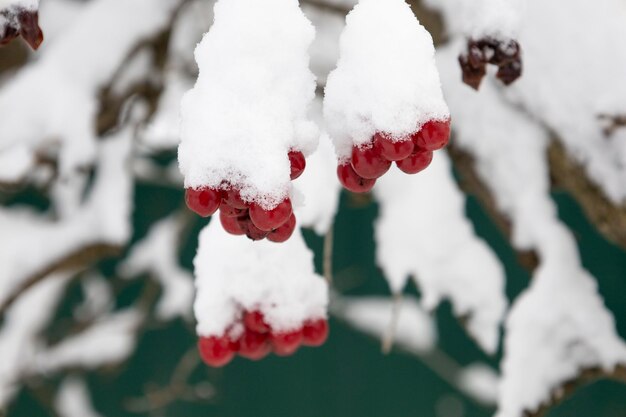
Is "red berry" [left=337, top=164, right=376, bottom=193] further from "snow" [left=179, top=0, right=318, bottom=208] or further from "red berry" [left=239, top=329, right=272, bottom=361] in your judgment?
"red berry" [left=239, top=329, right=272, bottom=361]

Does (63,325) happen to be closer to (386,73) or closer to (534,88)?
(534,88)

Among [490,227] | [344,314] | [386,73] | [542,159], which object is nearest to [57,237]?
[542,159]

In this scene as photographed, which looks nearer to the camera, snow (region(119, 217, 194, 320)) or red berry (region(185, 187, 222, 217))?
red berry (region(185, 187, 222, 217))

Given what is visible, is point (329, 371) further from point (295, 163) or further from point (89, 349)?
point (295, 163)

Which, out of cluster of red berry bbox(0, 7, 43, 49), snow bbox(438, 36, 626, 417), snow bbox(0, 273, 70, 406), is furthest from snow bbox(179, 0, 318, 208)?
snow bbox(0, 273, 70, 406)

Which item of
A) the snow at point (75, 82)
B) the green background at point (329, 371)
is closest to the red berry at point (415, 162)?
the snow at point (75, 82)
